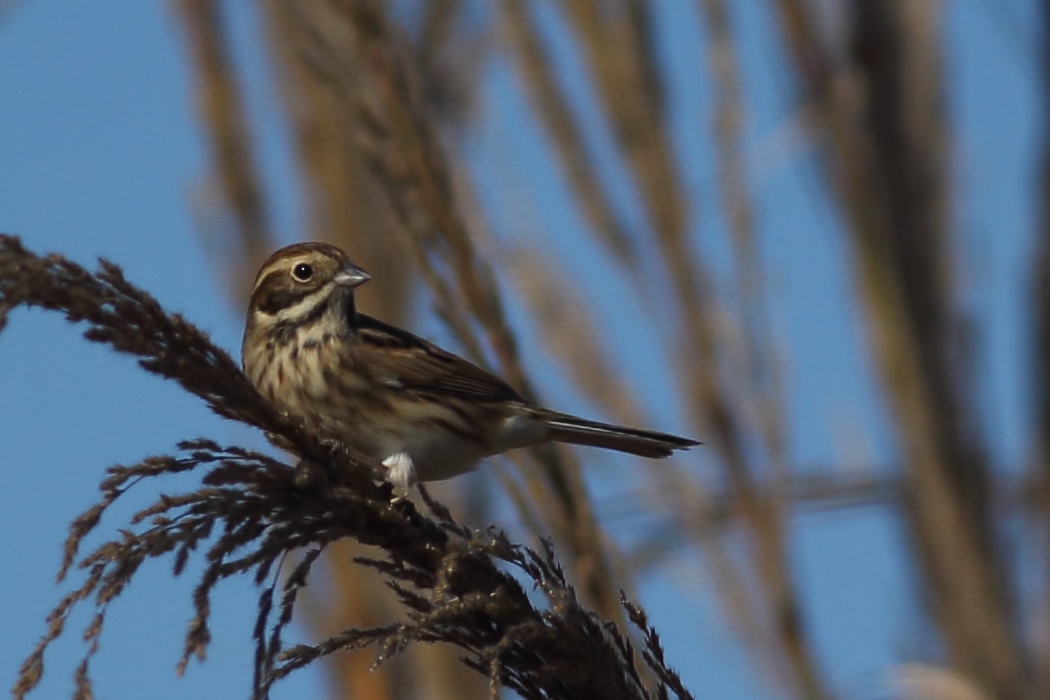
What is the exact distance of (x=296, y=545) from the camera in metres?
2.71

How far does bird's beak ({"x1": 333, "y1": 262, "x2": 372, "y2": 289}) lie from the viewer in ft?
15.8

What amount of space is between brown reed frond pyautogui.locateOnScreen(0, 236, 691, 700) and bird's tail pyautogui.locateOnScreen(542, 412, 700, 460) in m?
1.61

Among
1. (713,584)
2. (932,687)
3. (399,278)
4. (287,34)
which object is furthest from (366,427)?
(287,34)

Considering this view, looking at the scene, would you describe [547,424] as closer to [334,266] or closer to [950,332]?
[334,266]

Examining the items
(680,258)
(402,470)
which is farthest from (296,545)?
(680,258)

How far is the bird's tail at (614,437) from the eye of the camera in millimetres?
4543

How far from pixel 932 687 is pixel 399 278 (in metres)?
3.28

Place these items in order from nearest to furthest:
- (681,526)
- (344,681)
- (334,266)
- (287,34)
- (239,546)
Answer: (239,546), (334,266), (681,526), (344,681), (287,34)

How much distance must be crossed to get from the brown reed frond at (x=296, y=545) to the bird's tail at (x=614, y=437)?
1.61m

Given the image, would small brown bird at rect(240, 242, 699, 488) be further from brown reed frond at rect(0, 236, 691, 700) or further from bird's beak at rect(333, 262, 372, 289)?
brown reed frond at rect(0, 236, 691, 700)

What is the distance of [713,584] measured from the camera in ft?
16.9

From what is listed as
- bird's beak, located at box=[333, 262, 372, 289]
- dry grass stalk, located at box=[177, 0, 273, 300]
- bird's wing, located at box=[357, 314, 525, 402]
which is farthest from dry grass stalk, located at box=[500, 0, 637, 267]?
dry grass stalk, located at box=[177, 0, 273, 300]

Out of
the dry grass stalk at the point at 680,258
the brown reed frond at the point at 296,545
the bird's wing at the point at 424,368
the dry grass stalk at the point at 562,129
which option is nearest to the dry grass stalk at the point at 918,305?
the dry grass stalk at the point at 680,258

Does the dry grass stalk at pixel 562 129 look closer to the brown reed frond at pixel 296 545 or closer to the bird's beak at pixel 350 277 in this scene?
the bird's beak at pixel 350 277
